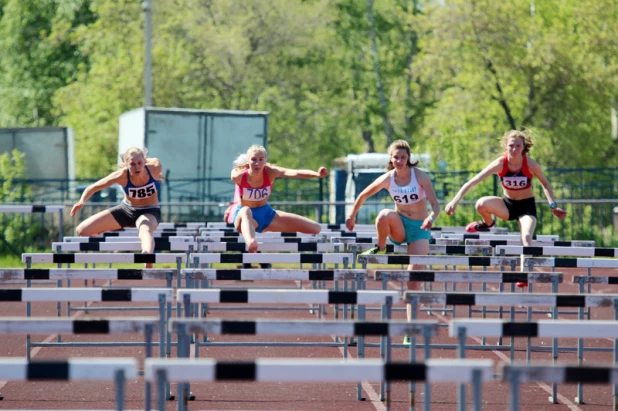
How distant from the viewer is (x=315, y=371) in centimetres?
429

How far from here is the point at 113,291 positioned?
262 inches

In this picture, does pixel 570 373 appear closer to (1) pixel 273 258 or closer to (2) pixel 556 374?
(2) pixel 556 374

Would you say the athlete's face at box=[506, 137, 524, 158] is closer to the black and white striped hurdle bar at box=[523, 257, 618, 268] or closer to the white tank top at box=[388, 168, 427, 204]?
the white tank top at box=[388, 168, 427, 204]

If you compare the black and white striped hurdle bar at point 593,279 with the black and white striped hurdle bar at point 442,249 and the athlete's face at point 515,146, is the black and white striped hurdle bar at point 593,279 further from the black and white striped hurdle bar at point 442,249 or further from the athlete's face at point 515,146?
the athlete's face at point 515,146

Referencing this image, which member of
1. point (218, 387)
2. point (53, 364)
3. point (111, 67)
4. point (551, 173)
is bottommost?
point (218, 387)

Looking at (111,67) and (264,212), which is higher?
(111,67)

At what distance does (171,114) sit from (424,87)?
29.7 meters

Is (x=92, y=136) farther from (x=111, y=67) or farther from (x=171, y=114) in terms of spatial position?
(x=171, y=114)

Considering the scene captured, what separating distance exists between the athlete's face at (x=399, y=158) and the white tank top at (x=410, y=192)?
151mm

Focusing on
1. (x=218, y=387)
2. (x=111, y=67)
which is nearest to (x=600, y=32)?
(x=111, y=67)

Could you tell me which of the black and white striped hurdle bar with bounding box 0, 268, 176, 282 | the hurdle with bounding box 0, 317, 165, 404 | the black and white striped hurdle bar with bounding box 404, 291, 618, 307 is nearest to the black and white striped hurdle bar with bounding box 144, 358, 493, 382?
the hurdle with bounding box 0, 317, 165, 404

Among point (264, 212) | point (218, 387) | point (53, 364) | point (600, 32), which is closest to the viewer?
point (53, 364)

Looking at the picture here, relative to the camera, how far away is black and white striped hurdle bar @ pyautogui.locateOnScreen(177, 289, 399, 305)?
21.4 feet

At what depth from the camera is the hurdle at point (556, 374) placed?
4.25 meters
